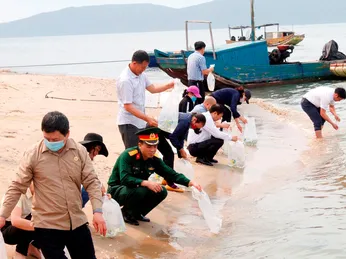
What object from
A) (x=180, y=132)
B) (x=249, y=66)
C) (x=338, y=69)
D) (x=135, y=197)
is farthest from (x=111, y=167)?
(x=338, y=69)

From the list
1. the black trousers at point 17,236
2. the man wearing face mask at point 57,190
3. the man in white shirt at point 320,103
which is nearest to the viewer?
the man wearing face mask at point 57,190

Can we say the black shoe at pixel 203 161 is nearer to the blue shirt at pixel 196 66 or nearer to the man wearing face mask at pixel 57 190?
the blue shirt at pixel 196 66

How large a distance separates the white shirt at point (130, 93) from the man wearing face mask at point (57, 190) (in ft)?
6.85

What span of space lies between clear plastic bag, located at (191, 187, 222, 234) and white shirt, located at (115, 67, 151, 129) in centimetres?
96

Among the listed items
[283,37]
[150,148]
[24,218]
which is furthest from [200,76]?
[283,37]

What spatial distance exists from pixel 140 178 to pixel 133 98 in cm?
90

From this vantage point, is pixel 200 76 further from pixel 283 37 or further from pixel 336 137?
pixel 283 37

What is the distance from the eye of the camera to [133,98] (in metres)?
5.47

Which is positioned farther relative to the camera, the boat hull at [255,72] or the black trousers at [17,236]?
the boat hull at [255,72]

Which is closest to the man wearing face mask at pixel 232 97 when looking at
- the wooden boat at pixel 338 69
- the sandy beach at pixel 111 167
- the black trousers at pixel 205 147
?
the sandy beach at pixel 111 167

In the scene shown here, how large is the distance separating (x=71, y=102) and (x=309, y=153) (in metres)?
6.50

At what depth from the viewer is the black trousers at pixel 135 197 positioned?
16.2 feet

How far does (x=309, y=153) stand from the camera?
28.4 ft

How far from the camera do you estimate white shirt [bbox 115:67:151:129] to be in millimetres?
5379
